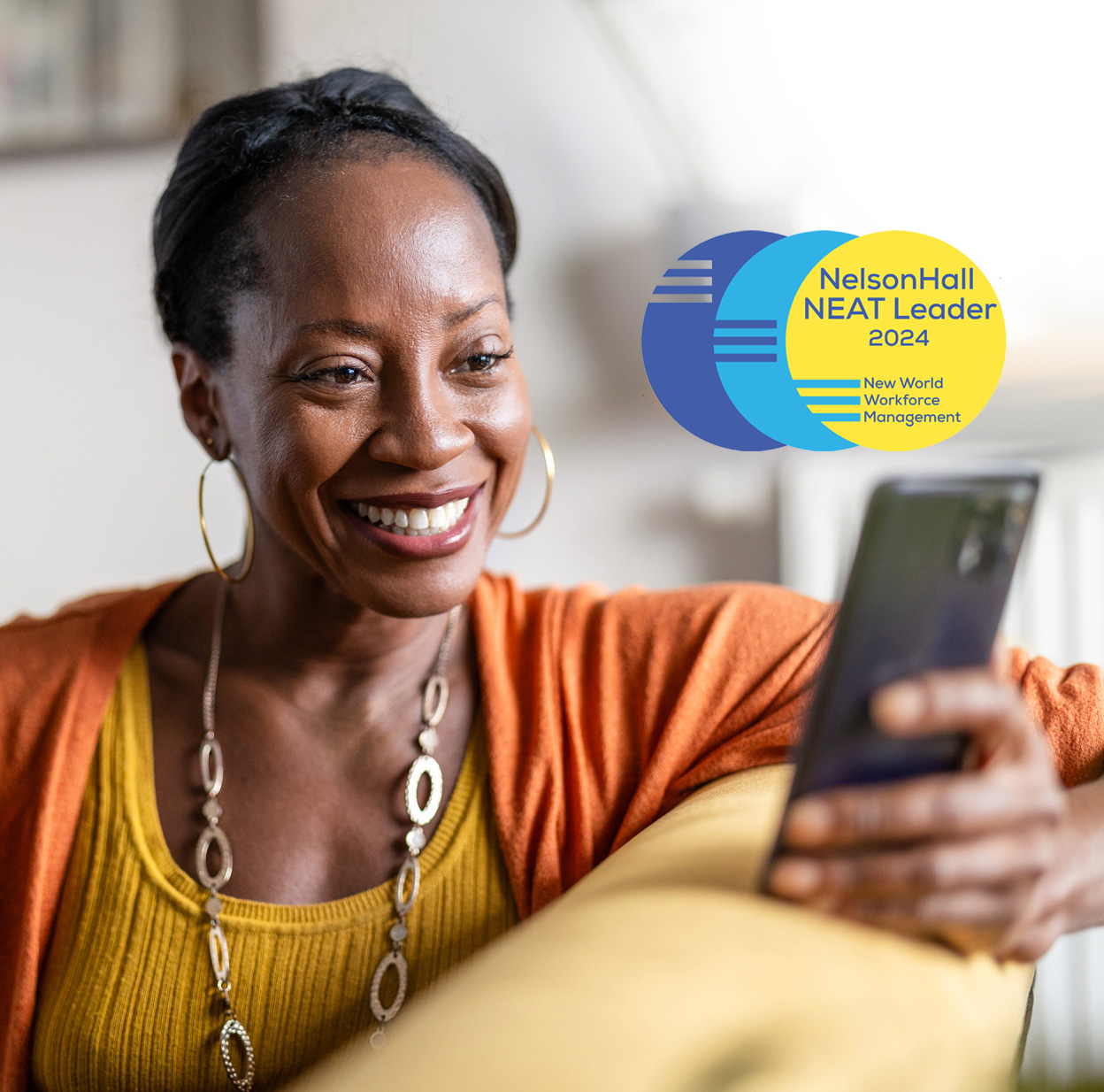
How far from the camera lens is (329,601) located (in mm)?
737

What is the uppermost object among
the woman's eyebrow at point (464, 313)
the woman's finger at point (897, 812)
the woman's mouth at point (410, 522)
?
the woman's eyebrow at point (464, 313)

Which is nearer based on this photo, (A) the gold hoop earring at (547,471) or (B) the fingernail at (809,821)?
(B) the fingernail at (809,821)

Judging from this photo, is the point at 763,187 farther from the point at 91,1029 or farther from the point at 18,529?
the point at 18,529

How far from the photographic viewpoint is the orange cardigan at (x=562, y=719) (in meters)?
0.65

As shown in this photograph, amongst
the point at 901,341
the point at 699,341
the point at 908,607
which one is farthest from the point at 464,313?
the point at 908,607

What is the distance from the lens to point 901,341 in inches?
17.2

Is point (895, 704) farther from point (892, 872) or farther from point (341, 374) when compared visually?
point (341, 374)

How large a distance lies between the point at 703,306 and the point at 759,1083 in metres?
0.33

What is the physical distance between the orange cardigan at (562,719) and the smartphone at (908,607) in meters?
0.27

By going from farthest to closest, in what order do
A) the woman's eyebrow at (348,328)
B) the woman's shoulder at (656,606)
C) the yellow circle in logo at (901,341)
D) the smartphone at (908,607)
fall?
the woman's shoulder at (656,606), the woman's eyebrow at (348,328), the yellow circle in logo at (901,341), the smartphone at (908,607)

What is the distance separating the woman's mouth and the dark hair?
0.13 m

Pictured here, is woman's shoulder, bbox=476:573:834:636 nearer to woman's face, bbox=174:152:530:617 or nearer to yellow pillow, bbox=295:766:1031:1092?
woman's face, bbox=174:152:530:617

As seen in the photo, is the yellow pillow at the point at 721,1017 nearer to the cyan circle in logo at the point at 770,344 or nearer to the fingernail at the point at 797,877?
the fingernail at the point at 797,877

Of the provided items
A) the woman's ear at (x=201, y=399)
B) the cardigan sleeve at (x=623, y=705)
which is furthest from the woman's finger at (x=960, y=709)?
the woman's ear at (x=201, y=399)
